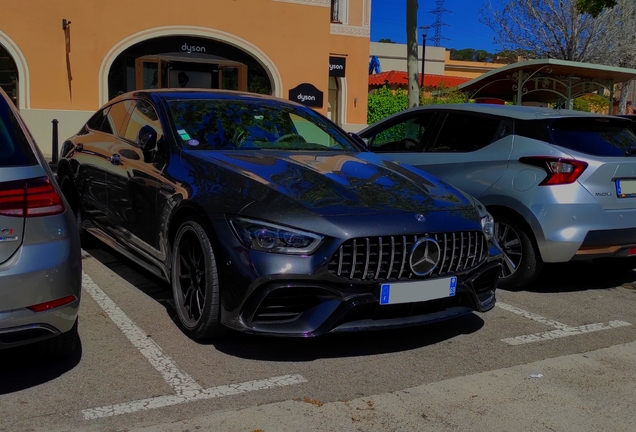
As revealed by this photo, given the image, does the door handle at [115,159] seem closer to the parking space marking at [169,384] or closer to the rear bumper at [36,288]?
the parking space marking at [169,384]

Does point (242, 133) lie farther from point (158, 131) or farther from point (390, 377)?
point (390, 377)

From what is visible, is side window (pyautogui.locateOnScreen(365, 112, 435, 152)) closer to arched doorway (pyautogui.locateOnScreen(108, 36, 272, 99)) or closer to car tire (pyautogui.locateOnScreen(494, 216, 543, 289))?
car tire (pyautogui.locateOnScreen(494, 216, 543, 289))

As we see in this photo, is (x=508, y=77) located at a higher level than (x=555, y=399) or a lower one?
higher

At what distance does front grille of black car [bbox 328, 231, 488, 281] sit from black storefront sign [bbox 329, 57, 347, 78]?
771 inches

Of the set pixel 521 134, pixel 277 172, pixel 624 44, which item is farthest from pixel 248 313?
pixel 624 44

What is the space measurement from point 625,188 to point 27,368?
456 centimetres

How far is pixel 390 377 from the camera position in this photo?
3.63m

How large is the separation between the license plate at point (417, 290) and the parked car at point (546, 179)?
5.90 ft

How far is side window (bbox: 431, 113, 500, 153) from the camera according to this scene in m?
5.97

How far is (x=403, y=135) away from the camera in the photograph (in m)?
6.90

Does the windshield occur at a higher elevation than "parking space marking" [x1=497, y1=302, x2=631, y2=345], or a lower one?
higher

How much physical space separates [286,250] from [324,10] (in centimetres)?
1667

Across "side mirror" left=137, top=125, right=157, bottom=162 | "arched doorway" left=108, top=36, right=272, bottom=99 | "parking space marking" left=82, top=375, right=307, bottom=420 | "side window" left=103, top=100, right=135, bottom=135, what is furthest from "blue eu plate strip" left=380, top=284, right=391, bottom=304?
"arched doorway" left=108, top=36, right=272, bottom=99

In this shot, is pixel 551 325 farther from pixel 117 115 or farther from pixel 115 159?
pixel 117 115
